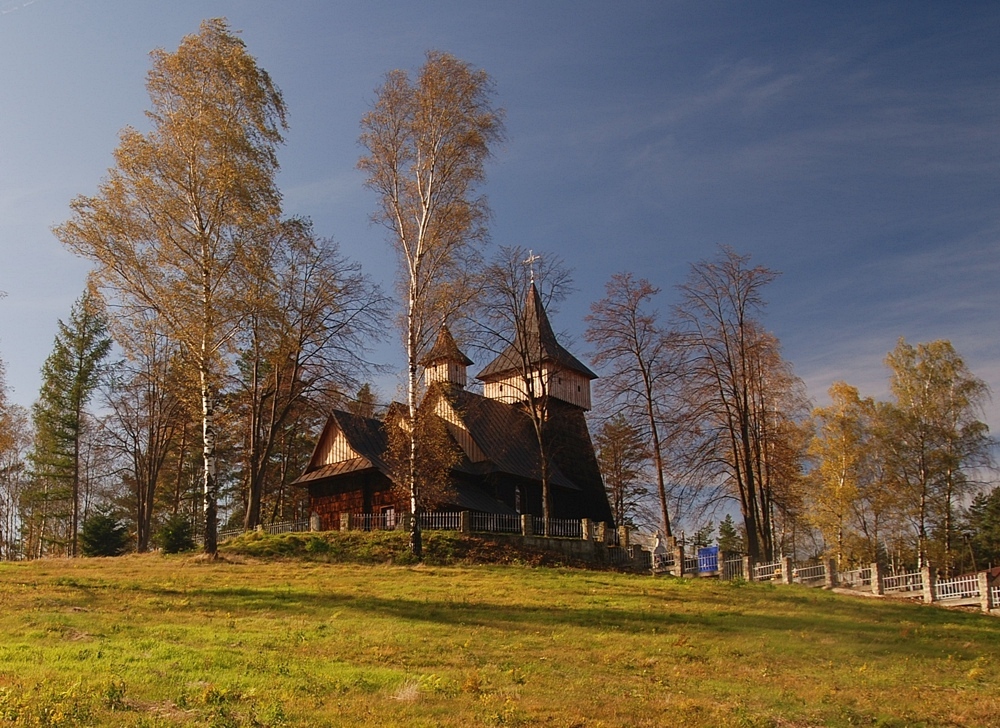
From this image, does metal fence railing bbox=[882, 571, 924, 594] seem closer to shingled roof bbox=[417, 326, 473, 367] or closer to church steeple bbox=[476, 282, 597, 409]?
shingled roof bbox=[417, 326, 473, 367]

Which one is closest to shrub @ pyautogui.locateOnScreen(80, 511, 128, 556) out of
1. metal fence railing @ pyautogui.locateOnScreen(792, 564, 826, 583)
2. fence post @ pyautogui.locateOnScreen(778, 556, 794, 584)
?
fence post @ pyautogui.locateOnScreen(778, 556, 794, 584)

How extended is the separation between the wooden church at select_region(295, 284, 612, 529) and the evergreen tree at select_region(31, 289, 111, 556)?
1292 centimetres

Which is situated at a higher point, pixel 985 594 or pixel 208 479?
pixel 208 479

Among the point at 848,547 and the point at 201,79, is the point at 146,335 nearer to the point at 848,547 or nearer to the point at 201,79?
the point at 201,79

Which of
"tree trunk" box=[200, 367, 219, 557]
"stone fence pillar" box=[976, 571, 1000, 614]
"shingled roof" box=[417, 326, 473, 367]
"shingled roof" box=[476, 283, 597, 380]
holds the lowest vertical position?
"stone fence pillar" box=[976, 571, 1000, 614]

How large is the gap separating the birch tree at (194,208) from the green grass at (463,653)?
24.1 ft

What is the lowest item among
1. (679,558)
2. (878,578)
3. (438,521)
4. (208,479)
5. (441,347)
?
(878,578)

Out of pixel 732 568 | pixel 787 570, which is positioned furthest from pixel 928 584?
pixel 732 568

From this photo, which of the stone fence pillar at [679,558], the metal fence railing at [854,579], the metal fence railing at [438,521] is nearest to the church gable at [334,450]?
the metal fence railing at [438,521]

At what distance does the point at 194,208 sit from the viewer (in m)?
26.1

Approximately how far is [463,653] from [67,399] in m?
33.0

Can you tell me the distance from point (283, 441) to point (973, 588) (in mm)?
33045

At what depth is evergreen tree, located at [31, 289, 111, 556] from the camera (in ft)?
135

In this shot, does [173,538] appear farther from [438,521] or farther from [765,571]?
[765,571]
